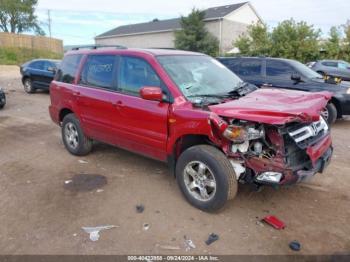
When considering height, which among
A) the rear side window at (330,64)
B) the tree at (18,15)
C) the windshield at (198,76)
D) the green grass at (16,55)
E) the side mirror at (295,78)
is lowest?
the side mirror at (295,78)

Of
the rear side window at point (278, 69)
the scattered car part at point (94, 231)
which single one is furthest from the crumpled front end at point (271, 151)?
the rear side window at point (278, 69)

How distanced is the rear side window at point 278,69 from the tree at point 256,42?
57.6ft

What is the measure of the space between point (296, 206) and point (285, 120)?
4.61 ft

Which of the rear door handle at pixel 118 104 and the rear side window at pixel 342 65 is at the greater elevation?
the rear side window at pixel 342 65

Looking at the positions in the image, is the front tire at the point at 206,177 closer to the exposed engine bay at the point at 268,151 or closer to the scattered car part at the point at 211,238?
the exposed engine bay at the point at 268,151

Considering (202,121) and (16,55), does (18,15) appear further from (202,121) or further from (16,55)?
(202,121)

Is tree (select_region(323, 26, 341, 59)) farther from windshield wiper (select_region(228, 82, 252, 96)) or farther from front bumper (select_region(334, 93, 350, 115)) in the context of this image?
windshield wiper (select_region(228, 82, 252, 96))

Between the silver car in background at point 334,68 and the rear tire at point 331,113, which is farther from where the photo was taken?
the silver car in background at point 334,68

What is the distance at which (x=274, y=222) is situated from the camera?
12.1 feet

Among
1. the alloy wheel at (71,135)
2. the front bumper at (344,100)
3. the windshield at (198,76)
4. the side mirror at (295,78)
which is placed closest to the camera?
the windshield at (198,76)

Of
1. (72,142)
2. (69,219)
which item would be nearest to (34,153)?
(72,142)

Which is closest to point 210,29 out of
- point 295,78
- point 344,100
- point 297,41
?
point 297,41

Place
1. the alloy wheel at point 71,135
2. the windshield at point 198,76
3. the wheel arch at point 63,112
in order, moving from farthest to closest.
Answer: the wheel arch at point 63,112
the alloy wheel at point 71,135
the windshield at point 198,76

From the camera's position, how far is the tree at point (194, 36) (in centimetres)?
3297
